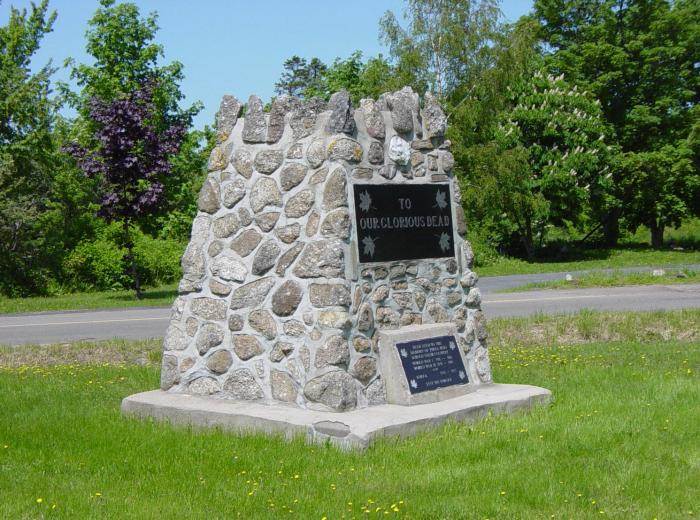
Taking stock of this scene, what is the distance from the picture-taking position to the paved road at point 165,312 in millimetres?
16422

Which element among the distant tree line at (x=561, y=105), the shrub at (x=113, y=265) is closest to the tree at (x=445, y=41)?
the distant tree line at (x=561, y=105)

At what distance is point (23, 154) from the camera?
33.0 metres

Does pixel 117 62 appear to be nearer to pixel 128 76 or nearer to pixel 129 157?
pixel 128 76

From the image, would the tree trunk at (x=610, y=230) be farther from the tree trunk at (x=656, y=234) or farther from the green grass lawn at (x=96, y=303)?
the green grass lawn at (x=96, y=303)

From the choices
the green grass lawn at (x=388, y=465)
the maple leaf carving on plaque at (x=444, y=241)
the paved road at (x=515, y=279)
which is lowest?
the green grass lawn at (x=388, y=465)

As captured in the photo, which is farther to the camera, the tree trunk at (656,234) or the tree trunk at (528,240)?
the tree trunk at (656,234)

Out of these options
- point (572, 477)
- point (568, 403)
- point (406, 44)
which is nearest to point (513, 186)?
point (406, 44)

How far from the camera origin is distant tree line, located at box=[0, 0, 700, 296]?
31.9 metres

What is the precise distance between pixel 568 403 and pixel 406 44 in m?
27.7

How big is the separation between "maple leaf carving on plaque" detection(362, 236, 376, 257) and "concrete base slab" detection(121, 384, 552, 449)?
1.36m

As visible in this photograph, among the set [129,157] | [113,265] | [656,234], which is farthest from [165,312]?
[656,234]

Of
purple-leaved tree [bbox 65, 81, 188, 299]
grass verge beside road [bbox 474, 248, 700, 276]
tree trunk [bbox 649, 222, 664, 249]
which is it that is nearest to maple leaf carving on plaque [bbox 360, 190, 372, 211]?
purple-leaved tree [bbox 65, 81, 188, 299]

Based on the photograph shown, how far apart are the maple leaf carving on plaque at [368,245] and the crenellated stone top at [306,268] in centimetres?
11

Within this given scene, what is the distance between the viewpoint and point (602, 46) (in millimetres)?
41031
